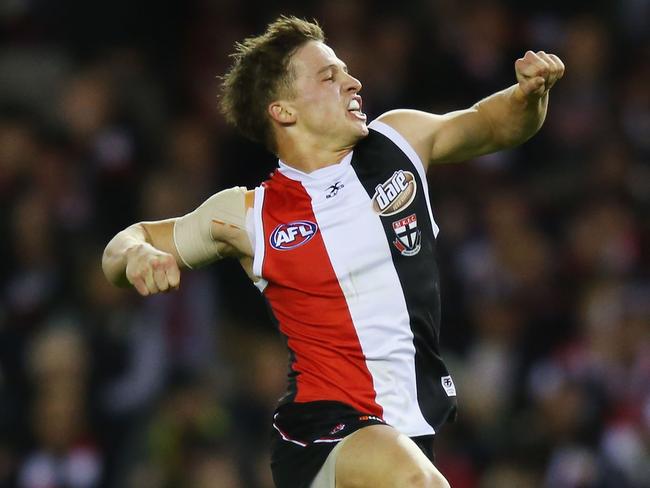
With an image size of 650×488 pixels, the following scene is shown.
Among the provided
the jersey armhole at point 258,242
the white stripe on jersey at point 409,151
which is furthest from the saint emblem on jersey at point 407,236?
the jersey armhole at point 258,242

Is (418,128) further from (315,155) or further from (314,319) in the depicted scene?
(314,319)

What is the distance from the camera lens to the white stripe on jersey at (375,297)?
4.84m

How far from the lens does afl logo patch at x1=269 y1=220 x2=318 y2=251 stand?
16.4ft

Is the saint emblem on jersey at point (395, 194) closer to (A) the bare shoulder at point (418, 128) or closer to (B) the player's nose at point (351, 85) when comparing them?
(A) the bare shoulder at point (418, 128)

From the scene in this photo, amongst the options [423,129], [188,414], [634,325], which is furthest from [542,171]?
[423,129]

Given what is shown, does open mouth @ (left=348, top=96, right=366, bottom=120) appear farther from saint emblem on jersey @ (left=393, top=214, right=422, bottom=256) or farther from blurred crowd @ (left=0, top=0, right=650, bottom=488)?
blurred crowd @ (left=0, top=0, right=650, bottom=488)

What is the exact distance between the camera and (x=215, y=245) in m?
5.14

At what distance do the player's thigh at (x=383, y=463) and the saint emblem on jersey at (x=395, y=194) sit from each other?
787mm

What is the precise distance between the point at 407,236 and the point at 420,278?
0.15 meters

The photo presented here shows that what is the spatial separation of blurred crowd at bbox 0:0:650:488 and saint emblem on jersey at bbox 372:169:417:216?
297 cm

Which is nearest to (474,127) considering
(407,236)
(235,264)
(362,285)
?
(407,236)

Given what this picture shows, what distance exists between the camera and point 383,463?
448cm

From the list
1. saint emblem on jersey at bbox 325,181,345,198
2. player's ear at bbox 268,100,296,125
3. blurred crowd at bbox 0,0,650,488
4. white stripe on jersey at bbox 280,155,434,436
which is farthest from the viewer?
blurred crowd at bbox 0,0,650,488

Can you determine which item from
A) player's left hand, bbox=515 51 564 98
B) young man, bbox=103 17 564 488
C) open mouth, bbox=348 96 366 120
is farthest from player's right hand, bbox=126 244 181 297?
player's left hand, bbox=515 51 564 98
